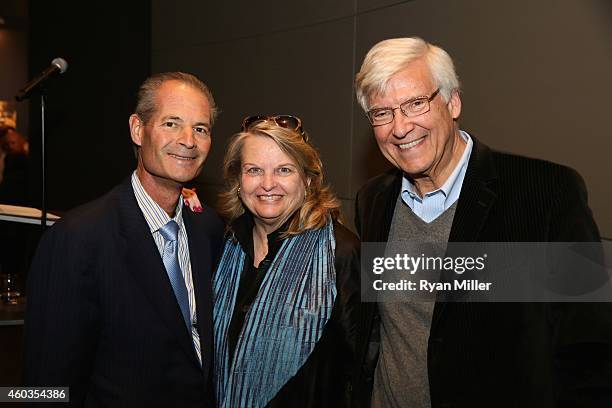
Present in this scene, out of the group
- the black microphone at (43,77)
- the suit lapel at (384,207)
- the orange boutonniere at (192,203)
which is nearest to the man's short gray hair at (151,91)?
the orange boutonniere at (192,203)

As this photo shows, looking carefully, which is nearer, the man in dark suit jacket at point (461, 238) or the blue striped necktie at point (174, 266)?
the man in dark suit jacket at point (461, 238)

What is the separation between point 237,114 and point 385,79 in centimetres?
354

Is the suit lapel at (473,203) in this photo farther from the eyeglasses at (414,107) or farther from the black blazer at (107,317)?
the black blazer at (107,317)

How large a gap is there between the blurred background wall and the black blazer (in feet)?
5.90

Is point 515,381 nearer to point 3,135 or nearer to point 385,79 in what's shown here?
point 385,79

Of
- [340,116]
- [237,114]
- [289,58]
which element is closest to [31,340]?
[340,116]

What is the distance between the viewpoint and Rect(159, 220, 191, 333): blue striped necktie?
2.09 m

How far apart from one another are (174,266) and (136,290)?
21cm

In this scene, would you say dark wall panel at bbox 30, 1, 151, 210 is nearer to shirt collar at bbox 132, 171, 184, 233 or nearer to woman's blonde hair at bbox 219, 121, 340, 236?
woman's blonde hair at bbox 219, 121, 340, 236

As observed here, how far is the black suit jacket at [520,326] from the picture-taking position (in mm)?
1655

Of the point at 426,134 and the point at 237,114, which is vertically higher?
the point at 237,114

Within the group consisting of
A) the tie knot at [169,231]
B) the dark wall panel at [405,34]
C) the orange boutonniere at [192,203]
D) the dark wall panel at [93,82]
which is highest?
the dark wall panel at [93,82]

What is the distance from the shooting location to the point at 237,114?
5340 mm

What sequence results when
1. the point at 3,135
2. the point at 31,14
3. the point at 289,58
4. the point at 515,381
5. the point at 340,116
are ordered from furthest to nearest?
the point at 31,14 → the point at 3,135 → the point at 289,58 → the point at 340,116 → the point at 515,381
